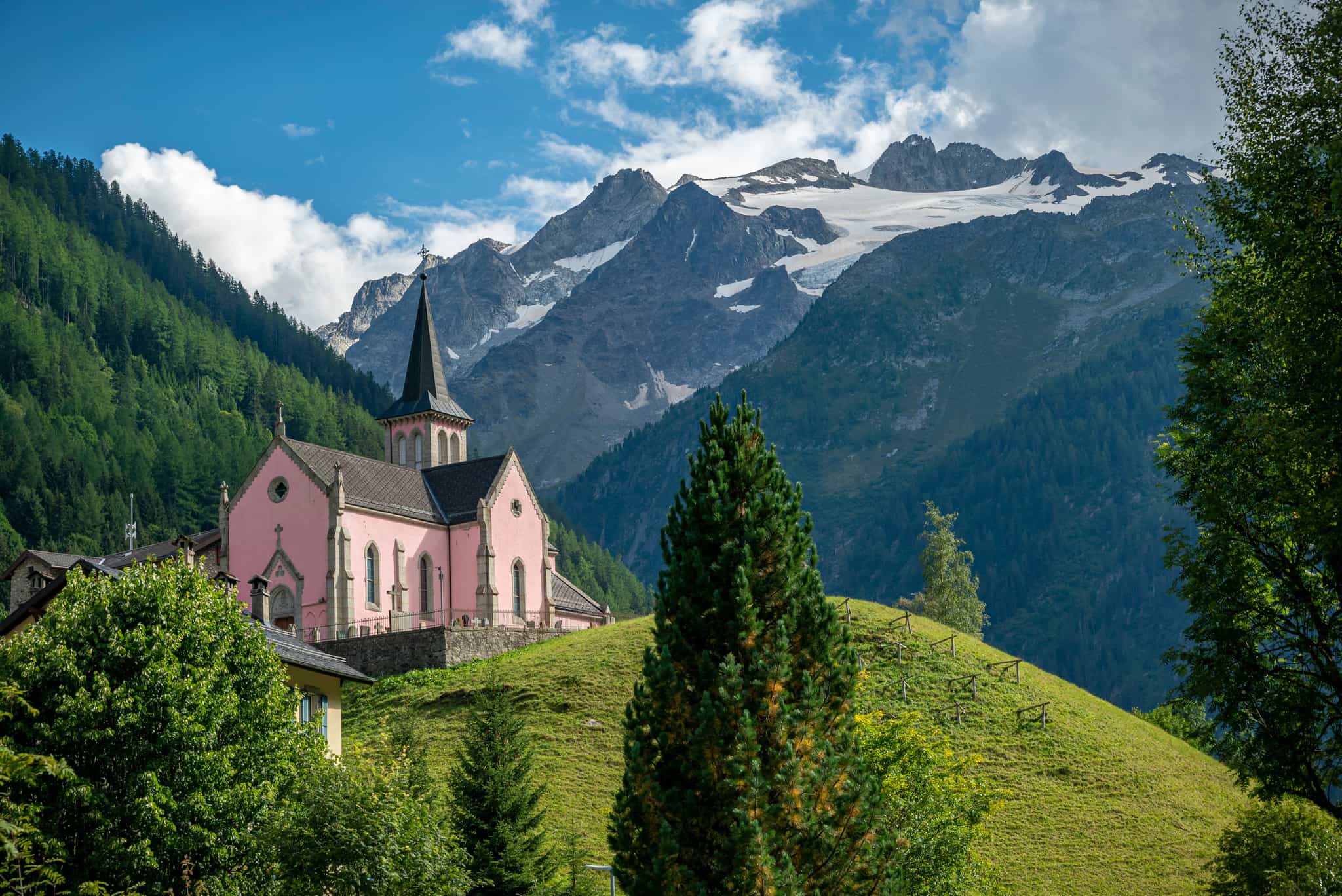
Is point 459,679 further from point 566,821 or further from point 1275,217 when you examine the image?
point 1275,217

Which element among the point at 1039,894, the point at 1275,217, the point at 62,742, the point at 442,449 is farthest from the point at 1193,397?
the point at 442,449

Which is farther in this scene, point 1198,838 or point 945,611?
point 945,611

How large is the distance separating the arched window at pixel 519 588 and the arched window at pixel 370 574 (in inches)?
373

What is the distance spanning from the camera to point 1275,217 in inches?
1062

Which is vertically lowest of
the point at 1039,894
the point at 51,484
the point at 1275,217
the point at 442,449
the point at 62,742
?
the point at 1039,894

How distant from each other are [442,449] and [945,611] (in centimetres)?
3598

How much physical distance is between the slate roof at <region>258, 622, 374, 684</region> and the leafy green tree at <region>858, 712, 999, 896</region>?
17.0m

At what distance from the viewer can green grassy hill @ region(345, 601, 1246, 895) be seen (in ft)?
162

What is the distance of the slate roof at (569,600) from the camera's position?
3538 inches

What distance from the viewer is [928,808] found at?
37156 mm

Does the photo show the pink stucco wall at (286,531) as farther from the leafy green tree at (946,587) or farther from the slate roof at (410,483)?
the leafy green tree at (946,587)

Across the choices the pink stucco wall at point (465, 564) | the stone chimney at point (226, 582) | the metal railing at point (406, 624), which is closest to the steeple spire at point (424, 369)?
the pink stucco wall at point (465, 564)

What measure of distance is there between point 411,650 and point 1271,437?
49.3m

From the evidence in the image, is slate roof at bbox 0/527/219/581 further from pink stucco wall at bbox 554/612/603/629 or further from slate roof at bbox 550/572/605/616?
pink stucco wall at bbox 554/612/603/629
